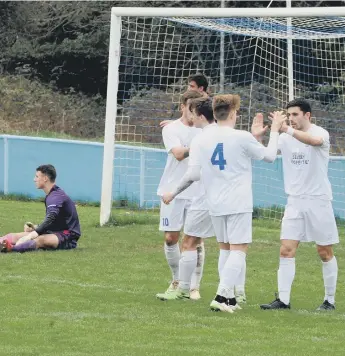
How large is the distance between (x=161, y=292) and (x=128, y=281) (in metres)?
0.83

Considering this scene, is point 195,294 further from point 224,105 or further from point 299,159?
point 224,105

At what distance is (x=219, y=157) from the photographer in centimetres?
1086

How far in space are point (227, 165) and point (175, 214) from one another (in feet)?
4.89

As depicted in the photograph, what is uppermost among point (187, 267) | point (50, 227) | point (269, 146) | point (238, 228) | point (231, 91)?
point (231, 91)

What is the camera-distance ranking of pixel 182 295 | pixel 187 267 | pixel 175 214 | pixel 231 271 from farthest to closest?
pixel 175 214 < pixel 182 295 < pixel 187 267 < pixel 231 271

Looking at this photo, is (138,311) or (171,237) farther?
(171,237)

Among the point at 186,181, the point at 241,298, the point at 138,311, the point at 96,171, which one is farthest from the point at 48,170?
the point at 96,171

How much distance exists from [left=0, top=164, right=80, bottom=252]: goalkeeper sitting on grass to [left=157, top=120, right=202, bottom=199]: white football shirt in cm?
334

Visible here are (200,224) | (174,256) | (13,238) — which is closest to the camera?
(200,224)

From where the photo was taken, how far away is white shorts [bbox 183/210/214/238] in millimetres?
11672

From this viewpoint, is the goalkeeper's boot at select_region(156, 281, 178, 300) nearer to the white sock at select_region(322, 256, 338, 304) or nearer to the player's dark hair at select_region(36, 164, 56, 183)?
the white sock at select_region(322, 256, 338, 304)

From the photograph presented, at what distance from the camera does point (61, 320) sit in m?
10.5

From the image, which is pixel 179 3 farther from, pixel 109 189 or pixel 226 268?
pixel 226 268

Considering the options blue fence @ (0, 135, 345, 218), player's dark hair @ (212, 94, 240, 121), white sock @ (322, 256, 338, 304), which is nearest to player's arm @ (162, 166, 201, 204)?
player's dark hair @ (212, 94, 240, 121)
